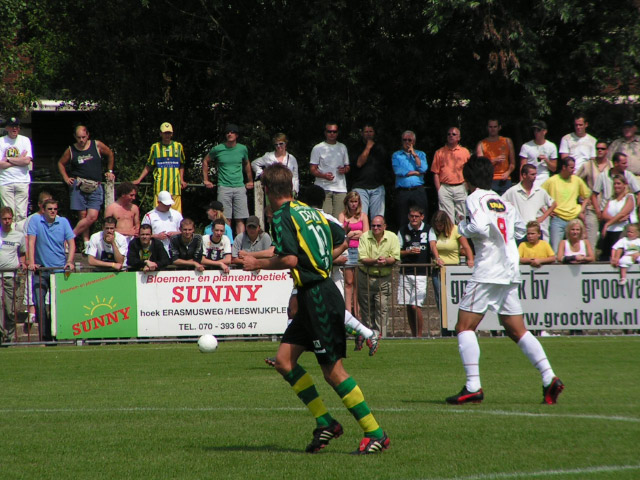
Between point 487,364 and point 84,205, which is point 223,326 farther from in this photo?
point 487,364

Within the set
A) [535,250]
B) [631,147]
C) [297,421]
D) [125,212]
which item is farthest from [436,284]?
[297,421]

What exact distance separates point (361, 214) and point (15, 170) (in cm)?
647

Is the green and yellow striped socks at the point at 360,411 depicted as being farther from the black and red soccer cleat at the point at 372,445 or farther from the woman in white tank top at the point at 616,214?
the woman in white tank top at the point at 616,214

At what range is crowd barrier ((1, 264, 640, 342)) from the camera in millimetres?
15914

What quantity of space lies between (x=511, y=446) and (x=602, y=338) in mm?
9789

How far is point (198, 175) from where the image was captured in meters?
24.1

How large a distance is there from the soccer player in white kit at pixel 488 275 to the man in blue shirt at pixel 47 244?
9285 mm

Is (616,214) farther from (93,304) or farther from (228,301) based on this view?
(93,304)

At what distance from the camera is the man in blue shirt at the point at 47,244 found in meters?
16.2

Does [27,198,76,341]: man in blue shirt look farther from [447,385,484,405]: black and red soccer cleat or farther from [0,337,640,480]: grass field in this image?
[447,385,484,405]: black and red soccer cleat

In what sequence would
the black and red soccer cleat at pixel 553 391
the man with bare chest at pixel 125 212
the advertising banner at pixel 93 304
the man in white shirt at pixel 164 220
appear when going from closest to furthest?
1. the black and red soccer cleat at pixel 553 391
2. the advertising banner at pixel 93 304
3. the man in white shirt at pixel 164 220
4. the man with bare chest at pixel 125 212

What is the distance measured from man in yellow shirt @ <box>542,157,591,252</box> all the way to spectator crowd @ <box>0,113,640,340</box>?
0.02m

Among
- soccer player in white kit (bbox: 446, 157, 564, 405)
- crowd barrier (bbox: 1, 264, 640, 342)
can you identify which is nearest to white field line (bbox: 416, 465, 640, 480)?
soccer player in white kit (bbox: 446, 157, 564, 405)

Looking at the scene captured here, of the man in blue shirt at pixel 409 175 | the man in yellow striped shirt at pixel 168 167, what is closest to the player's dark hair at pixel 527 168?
the man in blue shirt at pixel 409 175
